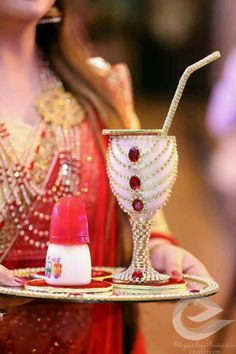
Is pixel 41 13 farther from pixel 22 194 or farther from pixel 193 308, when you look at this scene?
pixel 193 308

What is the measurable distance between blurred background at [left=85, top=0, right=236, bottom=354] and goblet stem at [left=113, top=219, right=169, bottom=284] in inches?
1.5

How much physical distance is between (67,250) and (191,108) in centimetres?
440

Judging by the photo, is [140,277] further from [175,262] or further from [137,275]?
[175,262]

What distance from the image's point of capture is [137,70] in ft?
20.2

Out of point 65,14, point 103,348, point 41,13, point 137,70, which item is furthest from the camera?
point 137,70

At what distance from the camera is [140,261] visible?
1.16m

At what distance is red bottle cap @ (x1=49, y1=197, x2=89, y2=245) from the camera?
Result: 1.11 m

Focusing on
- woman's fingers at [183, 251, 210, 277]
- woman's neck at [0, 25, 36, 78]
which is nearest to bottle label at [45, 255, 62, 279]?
woman's fingers at [183, 251, 210, 277]

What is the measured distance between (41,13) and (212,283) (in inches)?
17.2

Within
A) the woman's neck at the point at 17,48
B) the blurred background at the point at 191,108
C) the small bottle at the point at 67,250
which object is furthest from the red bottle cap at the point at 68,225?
the woman's neck at the point at 17,48

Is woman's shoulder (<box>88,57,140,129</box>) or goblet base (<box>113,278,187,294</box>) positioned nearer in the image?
goblet base (<box>113,278,187,294</box>)

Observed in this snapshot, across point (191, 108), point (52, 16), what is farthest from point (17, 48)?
point (191, 108)

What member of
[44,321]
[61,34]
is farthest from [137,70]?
[44,321]

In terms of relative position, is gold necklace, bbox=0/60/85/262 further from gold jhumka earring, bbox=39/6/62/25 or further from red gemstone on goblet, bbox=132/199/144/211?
red gemstone on goblet, bbox=132/199/144/211
